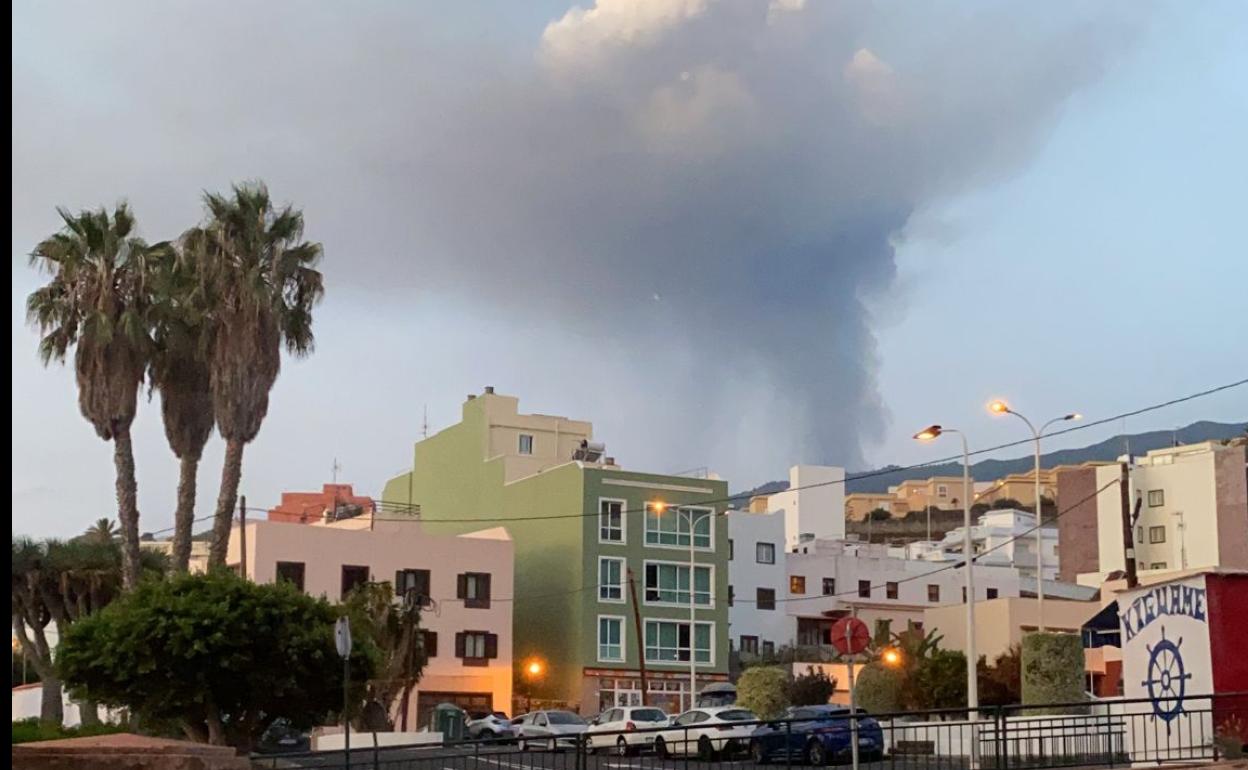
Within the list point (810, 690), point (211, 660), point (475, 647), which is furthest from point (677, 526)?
point (211, 660)

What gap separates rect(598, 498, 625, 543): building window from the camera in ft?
261

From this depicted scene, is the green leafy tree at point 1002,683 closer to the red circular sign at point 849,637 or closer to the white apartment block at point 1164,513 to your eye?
the white apartment block at point 1164,513

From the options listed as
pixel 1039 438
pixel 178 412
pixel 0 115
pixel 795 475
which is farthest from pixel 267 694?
pixel 795 475

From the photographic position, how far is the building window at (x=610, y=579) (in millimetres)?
78438

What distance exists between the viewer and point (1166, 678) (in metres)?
21.5

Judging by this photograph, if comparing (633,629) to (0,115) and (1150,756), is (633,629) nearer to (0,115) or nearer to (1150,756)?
(1150,756)

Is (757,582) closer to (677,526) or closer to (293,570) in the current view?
(677,526)

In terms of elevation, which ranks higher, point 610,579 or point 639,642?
point 610,579

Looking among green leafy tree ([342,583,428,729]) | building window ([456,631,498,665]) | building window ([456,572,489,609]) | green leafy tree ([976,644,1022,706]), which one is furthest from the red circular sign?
building window ([456,572,489,609])

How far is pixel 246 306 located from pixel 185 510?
21.9ft

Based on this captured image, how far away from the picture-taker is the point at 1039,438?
50.4m

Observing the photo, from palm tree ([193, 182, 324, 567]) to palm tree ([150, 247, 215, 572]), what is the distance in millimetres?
473

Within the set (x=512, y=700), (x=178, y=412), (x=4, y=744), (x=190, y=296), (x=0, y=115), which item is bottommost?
(x=512, y=700)

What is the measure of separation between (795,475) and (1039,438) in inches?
2609
